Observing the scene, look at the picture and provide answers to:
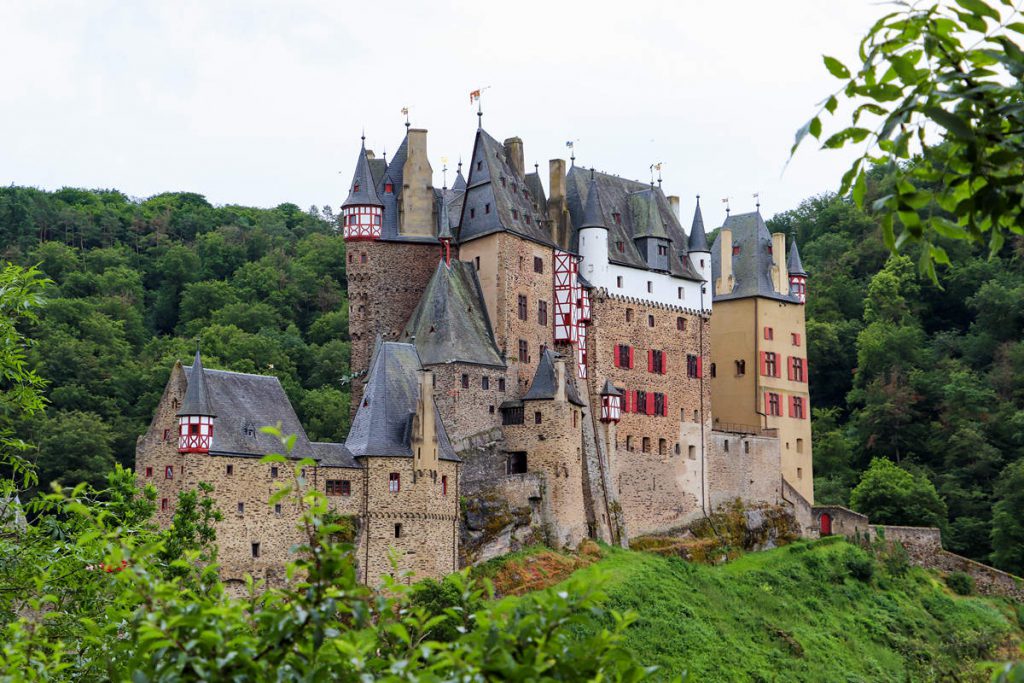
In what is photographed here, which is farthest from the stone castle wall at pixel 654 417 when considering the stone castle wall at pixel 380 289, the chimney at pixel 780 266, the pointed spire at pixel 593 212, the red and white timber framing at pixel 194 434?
the red and white timber framing at pixel 194 434

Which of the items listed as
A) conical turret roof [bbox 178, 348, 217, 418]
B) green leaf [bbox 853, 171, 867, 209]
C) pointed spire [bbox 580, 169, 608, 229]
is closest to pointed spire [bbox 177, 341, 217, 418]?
conical turret roof [bbox 178, 348, 217, 418]

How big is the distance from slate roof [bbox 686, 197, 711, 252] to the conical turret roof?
21664 mm

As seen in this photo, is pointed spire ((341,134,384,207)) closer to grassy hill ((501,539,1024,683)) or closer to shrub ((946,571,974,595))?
grassy hill ((501,539,1024,683))

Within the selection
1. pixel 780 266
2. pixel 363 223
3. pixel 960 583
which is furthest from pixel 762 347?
pixel 363 223

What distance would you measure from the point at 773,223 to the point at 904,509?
117 ft

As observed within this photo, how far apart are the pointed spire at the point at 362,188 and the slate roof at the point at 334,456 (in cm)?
949

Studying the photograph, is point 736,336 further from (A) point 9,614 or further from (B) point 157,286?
(A) point 9,614

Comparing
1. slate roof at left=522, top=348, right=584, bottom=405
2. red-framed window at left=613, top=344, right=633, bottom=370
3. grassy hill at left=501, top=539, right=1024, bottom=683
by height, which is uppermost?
red-framed window at left=613, top=344, right=633, bottom=370

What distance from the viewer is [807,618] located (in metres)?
46.9

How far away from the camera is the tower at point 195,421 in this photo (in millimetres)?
36531

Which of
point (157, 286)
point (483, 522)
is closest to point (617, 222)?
point (483, 522)

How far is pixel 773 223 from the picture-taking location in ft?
300

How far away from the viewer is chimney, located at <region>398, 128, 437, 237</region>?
46.6 m

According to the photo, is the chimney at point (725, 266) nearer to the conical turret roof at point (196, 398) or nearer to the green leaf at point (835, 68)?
the conical turret roof at point (196, 398)
